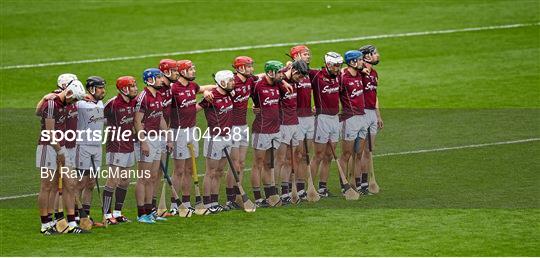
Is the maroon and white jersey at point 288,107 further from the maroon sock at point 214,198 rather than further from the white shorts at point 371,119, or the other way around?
the maroon sock at point 214,198

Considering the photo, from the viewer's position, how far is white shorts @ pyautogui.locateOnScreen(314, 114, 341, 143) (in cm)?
2262

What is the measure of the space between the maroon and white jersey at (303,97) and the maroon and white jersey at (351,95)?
67 cm

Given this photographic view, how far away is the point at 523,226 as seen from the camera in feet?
65.8

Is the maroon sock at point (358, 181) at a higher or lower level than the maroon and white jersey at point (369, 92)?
lower

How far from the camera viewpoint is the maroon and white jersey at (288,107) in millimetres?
22125

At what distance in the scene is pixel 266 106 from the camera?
2184 centimetres

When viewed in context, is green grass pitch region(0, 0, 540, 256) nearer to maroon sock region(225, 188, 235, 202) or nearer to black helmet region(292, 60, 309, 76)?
maroon sock region(225, 188, 235, 202)

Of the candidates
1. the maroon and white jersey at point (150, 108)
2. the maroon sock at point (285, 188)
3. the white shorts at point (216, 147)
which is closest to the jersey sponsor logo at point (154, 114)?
the maroon and white jersey at point (150, 108)

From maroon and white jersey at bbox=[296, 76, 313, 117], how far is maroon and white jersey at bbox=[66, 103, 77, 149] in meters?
4.23

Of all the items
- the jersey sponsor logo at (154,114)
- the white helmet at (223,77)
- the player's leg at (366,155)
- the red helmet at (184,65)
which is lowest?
the player's leg at (366,155)

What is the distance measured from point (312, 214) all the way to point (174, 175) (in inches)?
96.1

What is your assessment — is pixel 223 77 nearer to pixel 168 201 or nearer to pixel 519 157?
pixel 168 201

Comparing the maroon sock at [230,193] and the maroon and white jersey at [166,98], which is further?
the maroon sock at [230,193]

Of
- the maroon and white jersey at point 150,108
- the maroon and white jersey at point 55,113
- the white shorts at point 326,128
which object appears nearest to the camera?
the maroon and white jersey at point 55,113
